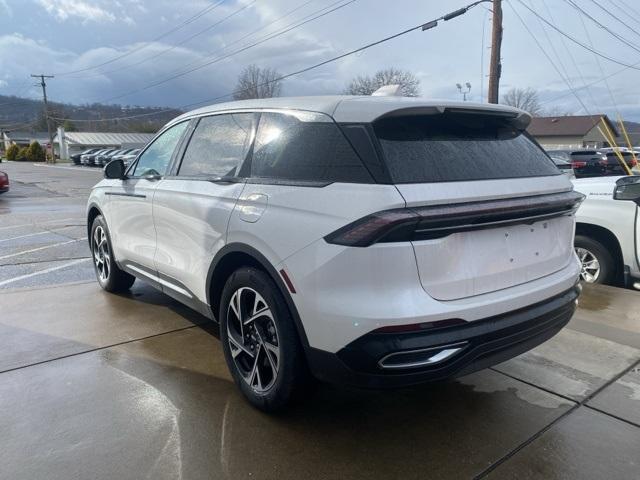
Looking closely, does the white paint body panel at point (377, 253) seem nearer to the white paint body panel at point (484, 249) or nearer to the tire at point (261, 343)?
the white paint body panel at point (484, 249)

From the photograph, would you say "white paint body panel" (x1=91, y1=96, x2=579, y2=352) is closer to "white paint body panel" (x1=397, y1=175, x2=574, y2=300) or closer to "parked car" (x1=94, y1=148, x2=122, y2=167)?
"white paint body panel" (x1=397, y1=175, x2=574, y2=300)

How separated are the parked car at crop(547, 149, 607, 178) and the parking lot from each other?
79.7ft

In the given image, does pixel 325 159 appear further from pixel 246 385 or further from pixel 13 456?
pixel 13 456

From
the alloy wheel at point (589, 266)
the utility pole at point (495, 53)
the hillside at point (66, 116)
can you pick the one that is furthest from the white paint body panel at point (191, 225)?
the hillside at point (66, 116)

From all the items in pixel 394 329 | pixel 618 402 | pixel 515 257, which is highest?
pixel 515 257

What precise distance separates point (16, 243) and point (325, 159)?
7.89 m

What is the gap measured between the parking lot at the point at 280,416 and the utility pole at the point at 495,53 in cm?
1546

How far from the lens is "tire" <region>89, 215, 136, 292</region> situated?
5.22 m

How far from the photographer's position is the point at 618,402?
3174 mm

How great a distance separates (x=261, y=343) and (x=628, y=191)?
4308 mm

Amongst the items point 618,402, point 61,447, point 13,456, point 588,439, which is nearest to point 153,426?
point 61,447

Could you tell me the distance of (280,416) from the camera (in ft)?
9.71

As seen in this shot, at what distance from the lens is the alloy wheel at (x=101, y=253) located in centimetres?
530

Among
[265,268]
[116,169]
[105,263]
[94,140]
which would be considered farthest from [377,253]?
[94,140]
